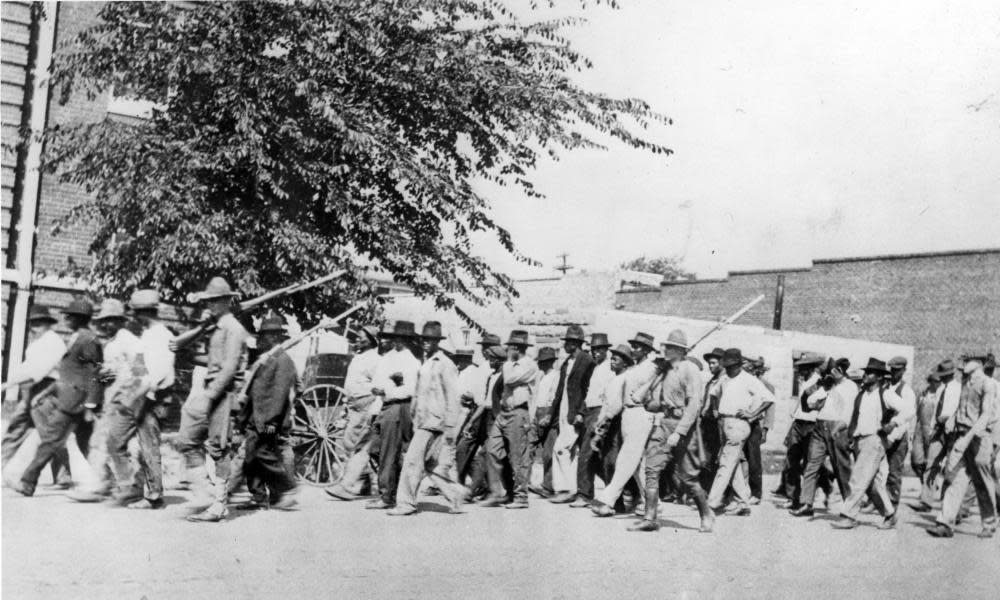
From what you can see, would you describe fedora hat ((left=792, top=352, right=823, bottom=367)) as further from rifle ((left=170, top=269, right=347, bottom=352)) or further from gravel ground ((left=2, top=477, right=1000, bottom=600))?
rifle ((left=170, top=269, right=347, bottom=352))

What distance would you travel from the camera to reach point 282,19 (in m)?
9.57

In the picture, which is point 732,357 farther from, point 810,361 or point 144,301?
point 144,301

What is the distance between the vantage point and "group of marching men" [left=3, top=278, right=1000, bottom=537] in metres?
7.29

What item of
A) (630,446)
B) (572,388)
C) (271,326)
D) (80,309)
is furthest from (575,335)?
(80,309)

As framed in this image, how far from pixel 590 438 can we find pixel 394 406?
225cm

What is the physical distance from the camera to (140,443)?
7.27 metres

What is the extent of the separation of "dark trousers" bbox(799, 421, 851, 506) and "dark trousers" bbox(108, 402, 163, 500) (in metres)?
6.65

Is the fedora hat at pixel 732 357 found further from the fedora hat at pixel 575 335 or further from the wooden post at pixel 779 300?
the wooden post at pixel 779 300

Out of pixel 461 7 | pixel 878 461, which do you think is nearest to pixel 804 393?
pixel 878 461

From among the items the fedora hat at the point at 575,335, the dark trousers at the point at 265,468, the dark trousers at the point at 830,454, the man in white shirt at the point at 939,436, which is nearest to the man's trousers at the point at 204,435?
the dark trousers at the point at 265,468

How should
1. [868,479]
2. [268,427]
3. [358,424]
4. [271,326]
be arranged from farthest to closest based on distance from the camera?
1. [868,479]
2. [358,424]
3. [271,326]
4. [268,427]

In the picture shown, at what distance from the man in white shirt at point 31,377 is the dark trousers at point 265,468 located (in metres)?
1.67

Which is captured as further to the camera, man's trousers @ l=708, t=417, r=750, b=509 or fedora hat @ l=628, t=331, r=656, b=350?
man's trousers @ l=708, t=417, r=750, b=509

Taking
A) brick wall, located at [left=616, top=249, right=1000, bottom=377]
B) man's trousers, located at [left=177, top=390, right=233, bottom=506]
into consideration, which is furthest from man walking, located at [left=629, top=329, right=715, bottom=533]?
brick wall, located at [left=616, top=249, right=1000, bottom=377]
